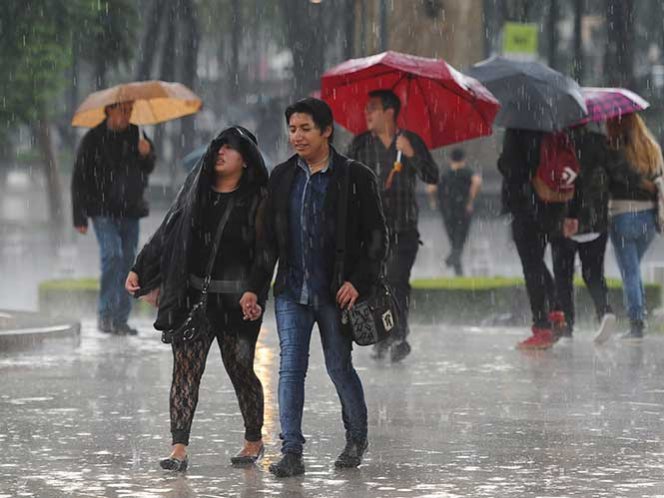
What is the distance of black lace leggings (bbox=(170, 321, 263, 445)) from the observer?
950 cm

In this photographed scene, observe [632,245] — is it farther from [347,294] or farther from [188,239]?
[188,239]

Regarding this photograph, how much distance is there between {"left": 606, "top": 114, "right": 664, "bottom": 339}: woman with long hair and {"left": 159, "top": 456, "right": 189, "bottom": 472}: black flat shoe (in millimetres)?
7685

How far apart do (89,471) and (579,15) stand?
37.1 metres

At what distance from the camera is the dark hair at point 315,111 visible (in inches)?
372

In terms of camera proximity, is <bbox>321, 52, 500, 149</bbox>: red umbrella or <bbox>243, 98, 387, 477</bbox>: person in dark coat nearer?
<bbox>243, 98, 387, 477</bbox>: person in dark coat

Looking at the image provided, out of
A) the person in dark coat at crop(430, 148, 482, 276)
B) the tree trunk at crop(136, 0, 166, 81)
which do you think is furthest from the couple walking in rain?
the tree trunk at crop(136, 0, 166, 81)

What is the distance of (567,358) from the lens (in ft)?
49.7

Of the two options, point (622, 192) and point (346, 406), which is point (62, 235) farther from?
point (346, 406)

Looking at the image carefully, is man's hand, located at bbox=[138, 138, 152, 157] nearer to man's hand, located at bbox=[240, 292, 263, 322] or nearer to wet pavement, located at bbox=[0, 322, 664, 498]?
wet pavement, located at bbox=[0, 322, 664, 498]

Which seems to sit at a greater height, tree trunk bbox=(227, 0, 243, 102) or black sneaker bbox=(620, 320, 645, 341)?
tree trunk bbox=(227, 0, 243, 102)

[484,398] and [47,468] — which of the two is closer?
[47,468]

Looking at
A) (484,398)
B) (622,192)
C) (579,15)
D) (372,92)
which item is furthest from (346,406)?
(579,15)

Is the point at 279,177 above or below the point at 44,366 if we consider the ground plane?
above

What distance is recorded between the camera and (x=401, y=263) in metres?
14.6
